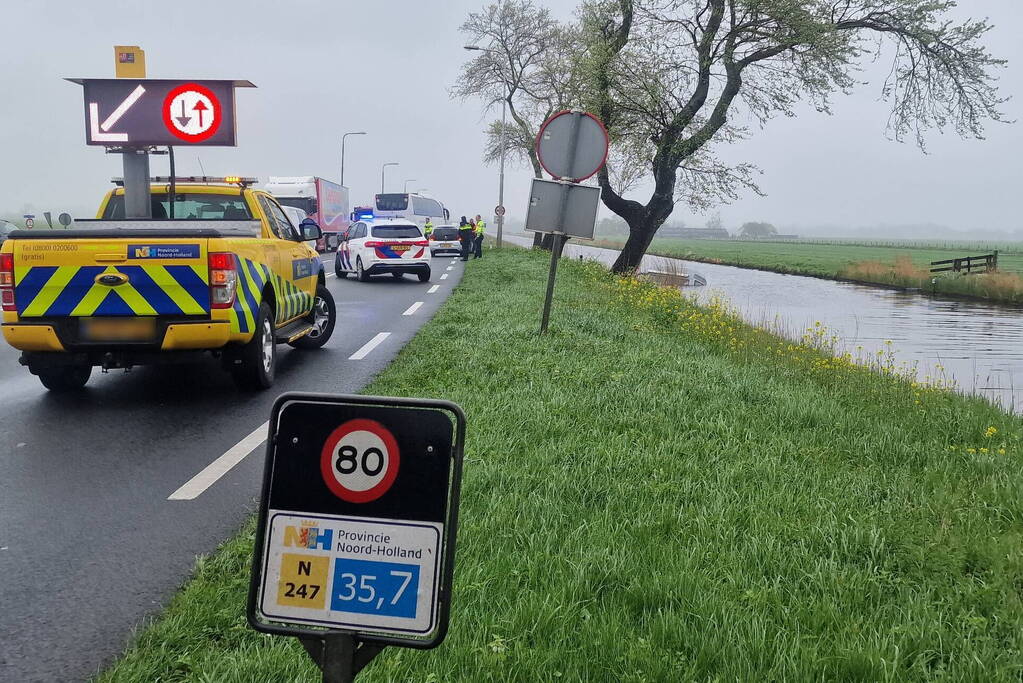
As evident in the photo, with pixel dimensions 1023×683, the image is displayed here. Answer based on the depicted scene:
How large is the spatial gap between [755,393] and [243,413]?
410 cm

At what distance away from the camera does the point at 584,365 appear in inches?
313

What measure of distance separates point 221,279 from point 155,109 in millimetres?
4056

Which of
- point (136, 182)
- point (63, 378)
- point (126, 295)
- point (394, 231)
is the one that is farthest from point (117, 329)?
point (394, 231)

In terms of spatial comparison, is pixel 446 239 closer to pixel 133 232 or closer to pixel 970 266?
pixel 970 266

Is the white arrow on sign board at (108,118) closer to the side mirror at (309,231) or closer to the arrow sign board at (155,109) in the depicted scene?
the arrow sign board at (155,109)

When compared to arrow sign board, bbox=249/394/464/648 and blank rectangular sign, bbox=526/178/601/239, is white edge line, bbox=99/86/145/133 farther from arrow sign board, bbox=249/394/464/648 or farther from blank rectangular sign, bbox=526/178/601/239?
arrow sign board, bbox=249/394/464/648

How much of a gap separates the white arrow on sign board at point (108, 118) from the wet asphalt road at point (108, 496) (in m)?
2.71

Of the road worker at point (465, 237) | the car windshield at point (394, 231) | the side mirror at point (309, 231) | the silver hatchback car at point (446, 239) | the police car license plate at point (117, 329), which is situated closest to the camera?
the police car license plate at point (117, 329)

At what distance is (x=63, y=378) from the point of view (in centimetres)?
737

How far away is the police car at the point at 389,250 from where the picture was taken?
69.1 feet

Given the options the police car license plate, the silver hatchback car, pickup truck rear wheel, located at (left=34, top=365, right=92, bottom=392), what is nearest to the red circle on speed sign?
the police car license plate

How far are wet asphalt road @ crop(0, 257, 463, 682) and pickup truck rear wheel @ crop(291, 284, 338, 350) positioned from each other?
998mm

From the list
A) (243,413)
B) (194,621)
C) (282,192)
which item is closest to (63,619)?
(194,621)

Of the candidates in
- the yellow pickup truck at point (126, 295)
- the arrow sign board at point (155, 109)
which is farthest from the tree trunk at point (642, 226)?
the yellow pickup truck at point (126, 295)
